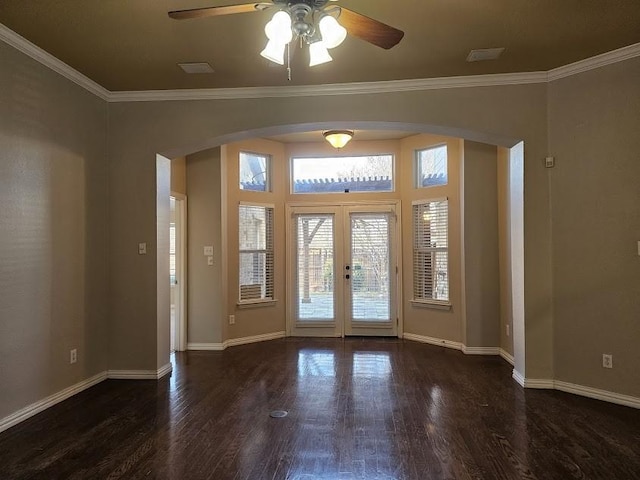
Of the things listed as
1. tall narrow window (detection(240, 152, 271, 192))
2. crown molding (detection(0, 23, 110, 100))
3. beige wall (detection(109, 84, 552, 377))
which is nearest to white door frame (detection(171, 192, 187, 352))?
tall narrow window (detection(240, 152, 271, 192))

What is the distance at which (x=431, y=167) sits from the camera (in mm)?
5887

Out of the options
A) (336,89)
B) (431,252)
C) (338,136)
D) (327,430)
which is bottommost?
(327,430)

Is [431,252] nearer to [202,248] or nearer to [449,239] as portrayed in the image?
[449,239]

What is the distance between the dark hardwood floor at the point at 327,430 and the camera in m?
2.50

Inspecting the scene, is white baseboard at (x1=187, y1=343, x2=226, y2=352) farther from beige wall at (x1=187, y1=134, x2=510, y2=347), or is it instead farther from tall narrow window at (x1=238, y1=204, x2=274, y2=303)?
tall narrow window at (x1=238, y1=204, x2=274, y2=303)

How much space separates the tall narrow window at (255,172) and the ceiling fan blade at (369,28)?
3806 mm

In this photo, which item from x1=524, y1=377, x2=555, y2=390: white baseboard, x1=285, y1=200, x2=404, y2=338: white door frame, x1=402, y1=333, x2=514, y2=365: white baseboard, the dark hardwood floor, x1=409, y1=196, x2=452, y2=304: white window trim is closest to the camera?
the dark hardwood floor

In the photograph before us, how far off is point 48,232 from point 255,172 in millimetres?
3053

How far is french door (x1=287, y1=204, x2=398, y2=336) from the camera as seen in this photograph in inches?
244

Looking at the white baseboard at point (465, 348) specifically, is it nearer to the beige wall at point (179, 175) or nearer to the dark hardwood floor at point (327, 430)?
the dark hardwood floor at point (327, 430)

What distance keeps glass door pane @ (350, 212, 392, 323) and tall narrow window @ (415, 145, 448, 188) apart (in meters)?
0.72

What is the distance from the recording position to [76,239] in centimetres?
389

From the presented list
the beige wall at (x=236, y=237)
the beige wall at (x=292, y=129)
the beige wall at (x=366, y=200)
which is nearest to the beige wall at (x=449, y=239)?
the beige wall at (x=366, y=200)

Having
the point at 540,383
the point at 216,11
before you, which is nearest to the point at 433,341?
the point at 540,383
